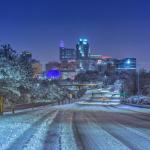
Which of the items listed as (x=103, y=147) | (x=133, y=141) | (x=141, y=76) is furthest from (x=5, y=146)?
(x=141, y=76)

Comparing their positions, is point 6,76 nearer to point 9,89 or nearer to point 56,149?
point 9,89

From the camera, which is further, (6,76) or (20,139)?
(6,76)

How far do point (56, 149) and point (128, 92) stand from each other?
447 feet

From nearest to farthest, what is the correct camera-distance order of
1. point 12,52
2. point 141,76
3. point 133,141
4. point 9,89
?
point 133,141
point 9,89
point 12,52
point 141,76

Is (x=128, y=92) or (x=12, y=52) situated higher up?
(x=12, y=52)

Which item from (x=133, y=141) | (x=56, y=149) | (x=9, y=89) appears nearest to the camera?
(x=56, y=149)

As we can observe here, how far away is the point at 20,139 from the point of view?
21.7 m

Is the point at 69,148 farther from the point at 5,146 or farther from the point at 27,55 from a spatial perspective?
the point at 27,55

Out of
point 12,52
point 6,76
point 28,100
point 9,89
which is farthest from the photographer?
point 12,52

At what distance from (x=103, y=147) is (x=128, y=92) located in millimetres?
135533

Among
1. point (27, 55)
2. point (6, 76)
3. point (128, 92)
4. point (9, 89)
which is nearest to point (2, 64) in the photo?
point (6, 76)

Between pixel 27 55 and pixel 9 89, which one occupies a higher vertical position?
pixel 27 55

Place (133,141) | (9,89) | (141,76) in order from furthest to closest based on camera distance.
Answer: (141,76) < (9,89) < (133,141)

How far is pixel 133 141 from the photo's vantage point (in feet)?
68.1
